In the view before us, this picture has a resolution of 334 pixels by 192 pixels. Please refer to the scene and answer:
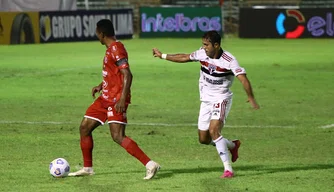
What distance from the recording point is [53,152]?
15156 millimetres

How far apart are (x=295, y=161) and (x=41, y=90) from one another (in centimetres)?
1249

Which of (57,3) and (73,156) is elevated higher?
(73,156)

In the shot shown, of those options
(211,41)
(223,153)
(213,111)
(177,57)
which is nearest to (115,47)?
(177,57)

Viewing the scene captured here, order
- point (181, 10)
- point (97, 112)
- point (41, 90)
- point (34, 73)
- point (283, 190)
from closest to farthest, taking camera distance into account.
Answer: point (283, 190) < point (97, 112) < point (41, 90) < point (34, 73) < point (181, 10)

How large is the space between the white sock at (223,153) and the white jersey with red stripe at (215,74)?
55 centimetres

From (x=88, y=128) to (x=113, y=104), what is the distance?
0.46 meters

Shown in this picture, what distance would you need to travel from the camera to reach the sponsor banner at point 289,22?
50.0 m

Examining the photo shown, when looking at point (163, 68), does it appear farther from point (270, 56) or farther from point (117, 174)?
point (117, 174)

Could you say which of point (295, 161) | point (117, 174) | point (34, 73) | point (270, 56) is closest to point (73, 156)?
point (117, 174)

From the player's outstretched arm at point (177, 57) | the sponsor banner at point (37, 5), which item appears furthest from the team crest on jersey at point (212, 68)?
the sponsor banner at point (37, 5)

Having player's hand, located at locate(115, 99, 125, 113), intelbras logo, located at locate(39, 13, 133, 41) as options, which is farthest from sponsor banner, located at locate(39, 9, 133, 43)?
player's hand, located at locate(115, 99, 125, 113)

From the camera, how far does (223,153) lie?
12.8 m

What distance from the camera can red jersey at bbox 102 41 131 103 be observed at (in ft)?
41.1

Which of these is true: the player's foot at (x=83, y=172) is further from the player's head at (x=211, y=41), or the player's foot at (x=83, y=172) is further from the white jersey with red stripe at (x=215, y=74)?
the player's head at (x=211, y=41)
